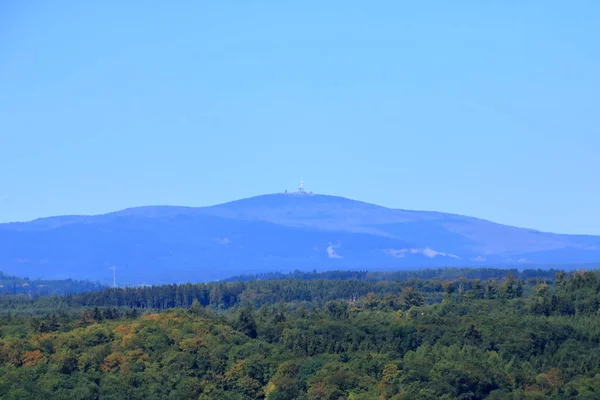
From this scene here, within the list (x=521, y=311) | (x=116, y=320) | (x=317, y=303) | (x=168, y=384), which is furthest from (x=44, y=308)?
(x=168, y=384)

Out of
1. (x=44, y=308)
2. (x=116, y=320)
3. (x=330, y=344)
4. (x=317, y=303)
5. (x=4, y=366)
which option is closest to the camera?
(x=4, y=366)

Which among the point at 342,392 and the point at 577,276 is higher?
the point at 577,276

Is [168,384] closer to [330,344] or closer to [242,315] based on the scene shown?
[330,344]

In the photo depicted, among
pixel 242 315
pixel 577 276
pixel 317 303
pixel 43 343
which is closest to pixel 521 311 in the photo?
pixel 577 276

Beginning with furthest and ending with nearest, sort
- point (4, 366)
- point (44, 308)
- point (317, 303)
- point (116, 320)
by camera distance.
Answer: point (317, 303)
point (44, 308)
point (116, 320)
point (4, 366)

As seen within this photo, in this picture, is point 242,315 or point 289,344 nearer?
point 289,344

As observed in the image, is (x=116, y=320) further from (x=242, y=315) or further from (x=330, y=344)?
(x=330, y=344)
